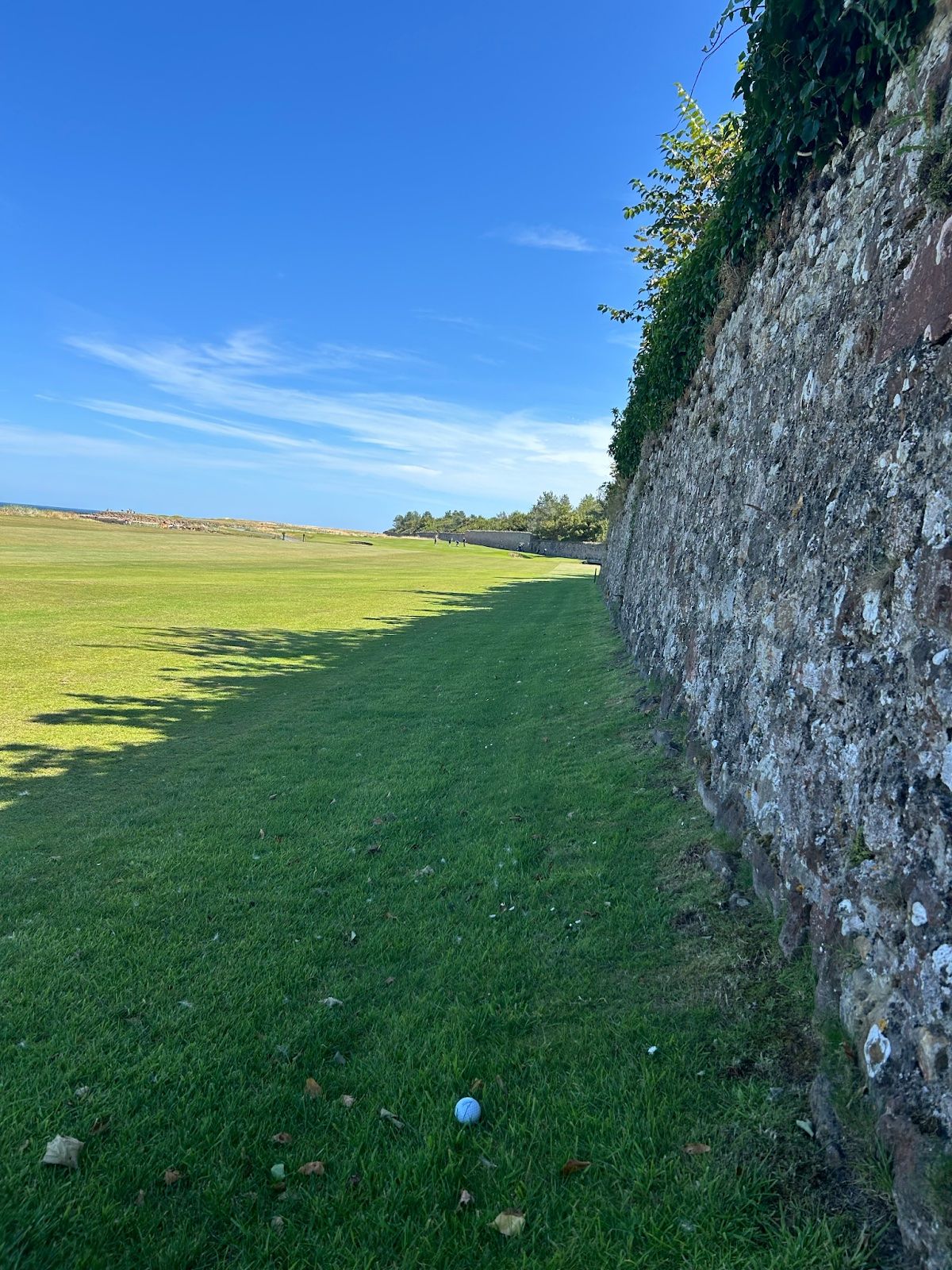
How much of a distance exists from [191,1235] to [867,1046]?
2895 mm

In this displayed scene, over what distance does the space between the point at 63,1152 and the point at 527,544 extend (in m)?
Answer: 103

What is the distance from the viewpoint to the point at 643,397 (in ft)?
52.7

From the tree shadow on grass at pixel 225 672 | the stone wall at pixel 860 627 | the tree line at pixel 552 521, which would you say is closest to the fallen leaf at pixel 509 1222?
the stone wall at pixel 860 627

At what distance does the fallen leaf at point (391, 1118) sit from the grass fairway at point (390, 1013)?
4cm

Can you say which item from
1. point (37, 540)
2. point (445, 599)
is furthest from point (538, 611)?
point (37, 540)

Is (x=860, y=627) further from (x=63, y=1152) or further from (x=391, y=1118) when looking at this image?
(x=63, y=1152)

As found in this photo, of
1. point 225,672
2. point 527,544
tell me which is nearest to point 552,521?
point 527,544

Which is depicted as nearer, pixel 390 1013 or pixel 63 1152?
pixel 63 1152

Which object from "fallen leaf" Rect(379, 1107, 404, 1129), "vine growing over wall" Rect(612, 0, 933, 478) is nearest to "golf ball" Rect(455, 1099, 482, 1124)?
"fallen leaf" Rect(379, 1107, 404, 1129)

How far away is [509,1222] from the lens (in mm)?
2658

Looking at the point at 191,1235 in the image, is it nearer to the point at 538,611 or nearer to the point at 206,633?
the point at 206,633

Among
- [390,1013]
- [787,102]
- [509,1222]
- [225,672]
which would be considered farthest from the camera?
[225,672]

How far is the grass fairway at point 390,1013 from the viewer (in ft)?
8.73

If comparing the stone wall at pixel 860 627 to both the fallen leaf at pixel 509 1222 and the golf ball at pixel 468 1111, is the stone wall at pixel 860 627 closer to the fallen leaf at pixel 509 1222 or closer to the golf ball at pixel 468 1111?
the fallen leaf at pixel 509 1222
